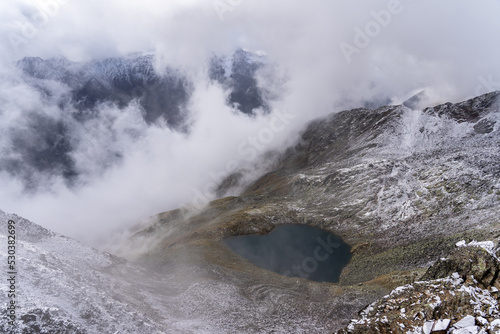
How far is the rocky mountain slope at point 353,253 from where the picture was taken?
28109 millimetres

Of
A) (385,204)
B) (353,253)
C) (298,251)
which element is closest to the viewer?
(298,251)

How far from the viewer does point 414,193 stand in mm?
106375

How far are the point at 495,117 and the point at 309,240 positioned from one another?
104158 millimetres

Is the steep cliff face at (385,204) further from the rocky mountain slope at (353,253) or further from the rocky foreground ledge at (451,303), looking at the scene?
the rocky foreground ledge at (451,303)

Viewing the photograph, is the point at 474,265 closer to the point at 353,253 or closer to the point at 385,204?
the point at 353,253

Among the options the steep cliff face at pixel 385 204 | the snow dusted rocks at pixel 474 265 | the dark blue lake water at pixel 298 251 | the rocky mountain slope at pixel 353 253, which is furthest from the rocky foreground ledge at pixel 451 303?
the dark blue lake water at pixel 298 251

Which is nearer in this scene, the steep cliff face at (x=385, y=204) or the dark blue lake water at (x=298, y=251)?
the steep cliff face at (x=385, y=204)

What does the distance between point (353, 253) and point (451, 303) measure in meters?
71.8

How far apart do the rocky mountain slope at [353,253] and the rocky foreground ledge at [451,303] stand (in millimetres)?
122

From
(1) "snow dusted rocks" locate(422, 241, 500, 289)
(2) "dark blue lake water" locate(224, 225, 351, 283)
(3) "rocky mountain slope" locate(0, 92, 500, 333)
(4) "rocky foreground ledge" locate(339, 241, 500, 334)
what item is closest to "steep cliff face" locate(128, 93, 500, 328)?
(3) "rocky mountain slope" locate(0, 92, 500, 333)

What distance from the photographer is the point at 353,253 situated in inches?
3595

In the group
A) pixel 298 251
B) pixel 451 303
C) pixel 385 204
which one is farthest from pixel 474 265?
pixel 385 204

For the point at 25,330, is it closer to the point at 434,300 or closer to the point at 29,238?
the point at 29,238

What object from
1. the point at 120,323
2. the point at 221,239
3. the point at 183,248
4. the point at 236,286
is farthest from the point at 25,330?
the point at 221,239
